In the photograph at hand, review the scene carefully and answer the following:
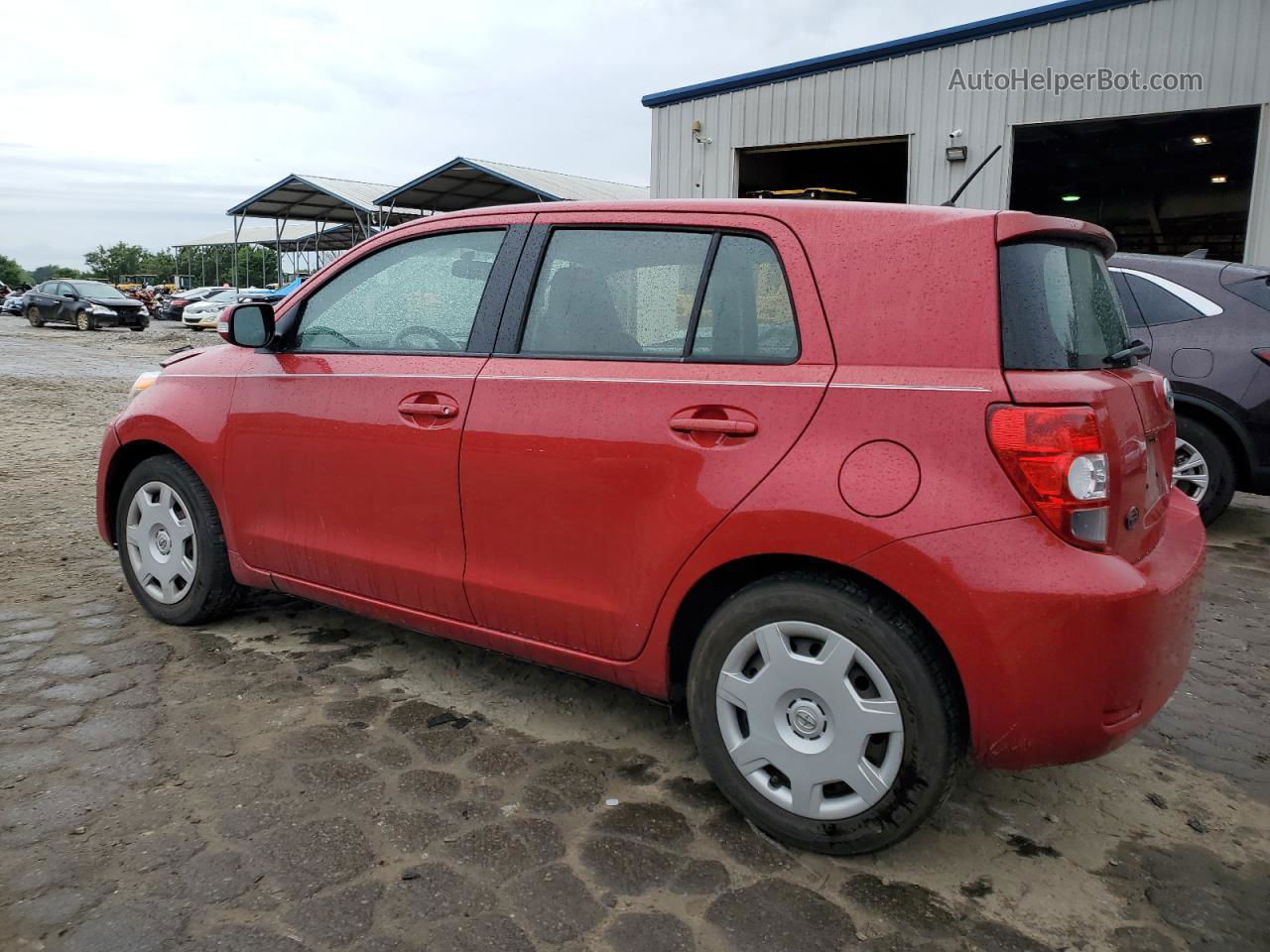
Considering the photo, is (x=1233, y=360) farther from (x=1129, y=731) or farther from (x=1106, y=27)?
(x=1106, y=27)

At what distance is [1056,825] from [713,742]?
102 centimetres

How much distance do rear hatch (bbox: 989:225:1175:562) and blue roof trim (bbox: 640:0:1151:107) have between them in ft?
35.0

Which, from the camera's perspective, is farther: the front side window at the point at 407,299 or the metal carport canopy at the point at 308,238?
the metal carport canopy at the point at 308,238

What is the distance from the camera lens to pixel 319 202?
35.2m

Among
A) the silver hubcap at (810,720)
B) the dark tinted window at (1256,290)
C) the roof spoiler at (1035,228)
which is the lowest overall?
the silver hubcap at (810,720)

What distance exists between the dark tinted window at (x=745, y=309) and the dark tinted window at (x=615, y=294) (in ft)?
0.21

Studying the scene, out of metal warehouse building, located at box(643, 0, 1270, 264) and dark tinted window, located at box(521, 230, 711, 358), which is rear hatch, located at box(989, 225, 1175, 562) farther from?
metal warehouse building, located at box(643, 0, 1270, 264)

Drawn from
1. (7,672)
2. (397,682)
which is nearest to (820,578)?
(397,682)

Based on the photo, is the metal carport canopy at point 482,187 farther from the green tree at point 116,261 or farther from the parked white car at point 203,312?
the green tree at point 116,261

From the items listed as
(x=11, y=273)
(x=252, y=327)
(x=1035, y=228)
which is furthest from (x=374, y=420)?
(x=11, y=273)

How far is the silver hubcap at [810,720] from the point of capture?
238cm

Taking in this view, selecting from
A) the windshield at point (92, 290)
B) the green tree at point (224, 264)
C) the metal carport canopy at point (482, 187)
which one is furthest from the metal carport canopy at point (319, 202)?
the green tree at point (224, 264)

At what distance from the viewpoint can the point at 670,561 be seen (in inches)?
104

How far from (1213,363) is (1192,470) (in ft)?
2.14
